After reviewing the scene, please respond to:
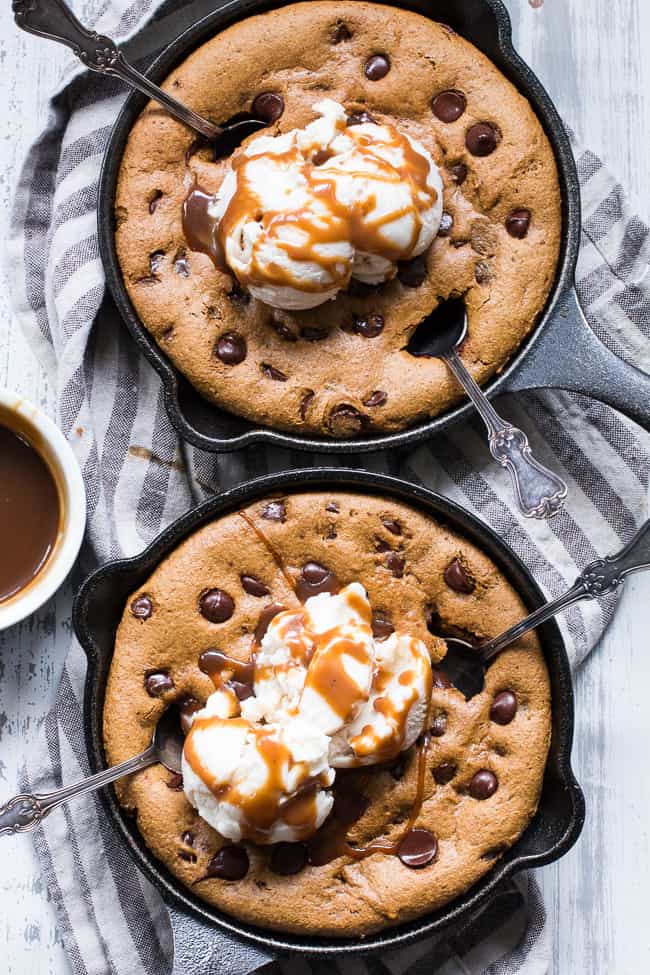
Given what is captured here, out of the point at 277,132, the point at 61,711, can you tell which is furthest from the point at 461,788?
the point at 277,132

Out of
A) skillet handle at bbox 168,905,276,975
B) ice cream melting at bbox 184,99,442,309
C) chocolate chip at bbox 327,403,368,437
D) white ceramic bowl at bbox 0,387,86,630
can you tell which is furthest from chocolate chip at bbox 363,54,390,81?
skillet handle at bbox 168,905,276,975


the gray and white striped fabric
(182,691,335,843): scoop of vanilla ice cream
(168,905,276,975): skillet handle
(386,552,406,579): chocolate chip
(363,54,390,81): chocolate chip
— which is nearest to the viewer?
(182,691,335,843): scoop of vanilla ice cream

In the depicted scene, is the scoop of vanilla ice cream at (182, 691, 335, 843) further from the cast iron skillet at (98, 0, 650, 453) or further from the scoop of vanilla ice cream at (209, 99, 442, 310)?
the scoop of vanilla ice cream at (209, 99, 442, 310)

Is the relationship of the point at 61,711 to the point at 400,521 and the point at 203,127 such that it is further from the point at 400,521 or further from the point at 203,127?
the point at 203,127

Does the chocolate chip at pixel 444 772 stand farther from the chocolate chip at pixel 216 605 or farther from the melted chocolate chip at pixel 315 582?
the chocolate chip at pixel 216 605

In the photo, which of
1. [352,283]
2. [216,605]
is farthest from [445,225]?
[216,605]
